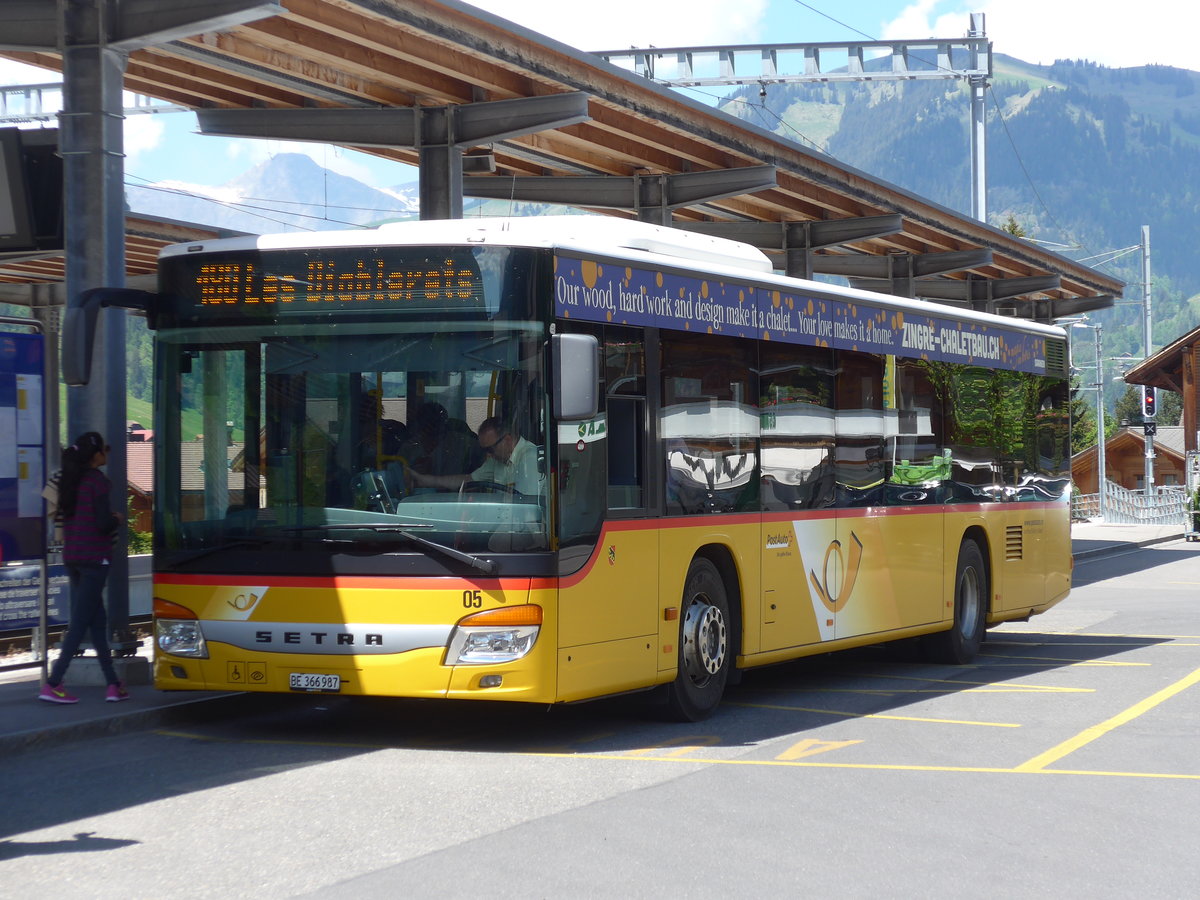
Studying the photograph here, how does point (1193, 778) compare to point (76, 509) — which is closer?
point (1193, 778)

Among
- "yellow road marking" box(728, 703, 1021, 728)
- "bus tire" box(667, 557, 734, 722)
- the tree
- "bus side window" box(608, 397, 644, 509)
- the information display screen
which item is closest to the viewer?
the information display screen

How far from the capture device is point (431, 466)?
926 centimetres

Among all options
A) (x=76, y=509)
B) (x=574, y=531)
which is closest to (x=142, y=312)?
(x=76, y=509)

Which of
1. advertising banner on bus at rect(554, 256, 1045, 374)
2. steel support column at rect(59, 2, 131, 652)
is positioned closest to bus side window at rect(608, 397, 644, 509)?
advertising banner on bus at rect(554, 256, 1045, 374)

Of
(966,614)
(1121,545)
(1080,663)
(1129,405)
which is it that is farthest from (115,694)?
(1129,405)

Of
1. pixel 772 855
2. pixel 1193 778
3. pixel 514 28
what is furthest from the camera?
pixel 514 28

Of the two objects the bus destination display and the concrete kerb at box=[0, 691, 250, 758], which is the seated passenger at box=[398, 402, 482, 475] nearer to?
the bus destination display

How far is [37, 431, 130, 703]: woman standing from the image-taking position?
1073cm

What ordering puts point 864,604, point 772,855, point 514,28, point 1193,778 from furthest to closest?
point 514,28 < point 864,604 < point 1193,778 < point 772,855

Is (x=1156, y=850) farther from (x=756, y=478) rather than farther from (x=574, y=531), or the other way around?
(x=756, y=478)

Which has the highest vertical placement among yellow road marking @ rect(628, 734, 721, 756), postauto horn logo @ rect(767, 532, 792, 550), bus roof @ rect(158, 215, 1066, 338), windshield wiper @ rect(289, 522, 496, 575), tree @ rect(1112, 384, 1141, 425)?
tree @ rect(1112, 384, 1141, 425)

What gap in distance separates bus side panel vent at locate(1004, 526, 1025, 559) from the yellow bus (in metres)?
4.93

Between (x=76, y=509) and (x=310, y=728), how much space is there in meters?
2.14

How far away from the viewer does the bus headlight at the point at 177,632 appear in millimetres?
9812
